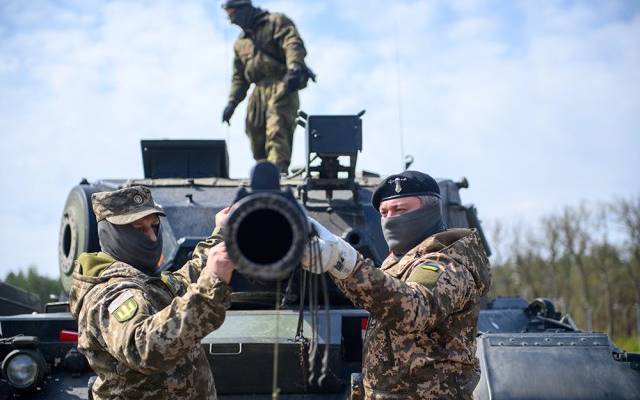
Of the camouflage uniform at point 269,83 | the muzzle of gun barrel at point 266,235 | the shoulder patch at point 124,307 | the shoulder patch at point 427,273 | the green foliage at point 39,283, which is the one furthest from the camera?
the green foliage at point 39,283

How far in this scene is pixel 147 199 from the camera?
159 inches

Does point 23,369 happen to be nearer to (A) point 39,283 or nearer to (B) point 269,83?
(B) point 269,83

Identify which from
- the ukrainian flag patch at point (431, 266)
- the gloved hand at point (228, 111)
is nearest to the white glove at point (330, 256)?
the ukrainian flag patch at point (431, 266)

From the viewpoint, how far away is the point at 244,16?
28.5ft

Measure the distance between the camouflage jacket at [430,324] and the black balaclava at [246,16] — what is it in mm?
5143

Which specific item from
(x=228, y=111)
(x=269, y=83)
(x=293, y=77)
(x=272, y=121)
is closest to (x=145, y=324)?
(x=293, y=77)

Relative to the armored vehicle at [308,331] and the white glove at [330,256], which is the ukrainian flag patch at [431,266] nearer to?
the white glove at [330,256]

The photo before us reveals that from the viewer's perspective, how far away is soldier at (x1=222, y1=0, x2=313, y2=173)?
8461mm

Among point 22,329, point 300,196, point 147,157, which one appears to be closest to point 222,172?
point 147,157

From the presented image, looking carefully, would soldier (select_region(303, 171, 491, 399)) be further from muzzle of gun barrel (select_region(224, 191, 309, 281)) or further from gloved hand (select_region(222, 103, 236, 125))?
gloved hand (select_region(222, 103, 236, 125))

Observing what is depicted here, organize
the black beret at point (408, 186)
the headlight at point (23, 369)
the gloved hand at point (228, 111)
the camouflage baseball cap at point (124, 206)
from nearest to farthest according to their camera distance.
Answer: the camouflage baseball cap at point (124, 206)
the black beret at point (408, 186)
the headlight at point (23, 369)
the gloved hand at point (228, 111)

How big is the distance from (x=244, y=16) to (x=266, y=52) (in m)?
0.40

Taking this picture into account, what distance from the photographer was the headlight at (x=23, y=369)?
17.2ft

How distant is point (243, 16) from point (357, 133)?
2592 millimetres
